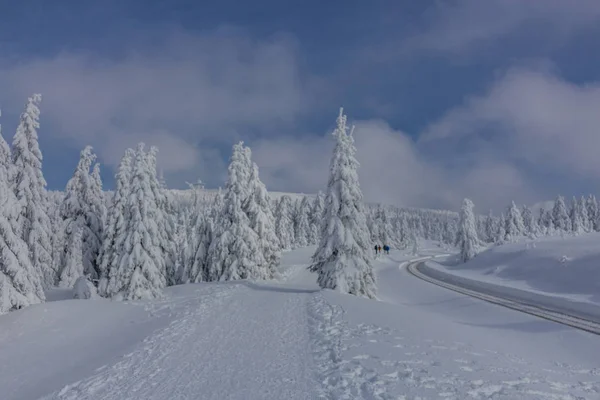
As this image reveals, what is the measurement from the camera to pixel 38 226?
30.7 metres

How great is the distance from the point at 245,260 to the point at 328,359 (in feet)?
83.2

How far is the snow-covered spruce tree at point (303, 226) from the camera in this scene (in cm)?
10289

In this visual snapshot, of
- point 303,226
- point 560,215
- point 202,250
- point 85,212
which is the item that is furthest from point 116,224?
point 560,215

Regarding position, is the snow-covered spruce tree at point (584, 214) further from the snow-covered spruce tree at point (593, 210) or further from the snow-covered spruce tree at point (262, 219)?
the snow-covered spruce tree at point (262, 219)

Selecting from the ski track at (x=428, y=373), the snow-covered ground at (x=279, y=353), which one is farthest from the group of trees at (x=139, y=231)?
the ski track at (x=428, y=373)

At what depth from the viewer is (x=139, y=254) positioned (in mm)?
25578

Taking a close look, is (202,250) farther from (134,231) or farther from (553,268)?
(553,268)

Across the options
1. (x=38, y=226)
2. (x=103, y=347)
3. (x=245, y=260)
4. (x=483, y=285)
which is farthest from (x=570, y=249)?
(x=38, y=226)

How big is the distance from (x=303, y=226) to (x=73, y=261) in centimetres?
7214

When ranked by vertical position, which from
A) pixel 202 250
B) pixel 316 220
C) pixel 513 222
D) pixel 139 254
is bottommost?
pixel 202 250

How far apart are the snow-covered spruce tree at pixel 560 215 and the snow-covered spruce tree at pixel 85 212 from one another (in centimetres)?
11341

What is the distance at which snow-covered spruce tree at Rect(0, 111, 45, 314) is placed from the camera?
19.3 metres

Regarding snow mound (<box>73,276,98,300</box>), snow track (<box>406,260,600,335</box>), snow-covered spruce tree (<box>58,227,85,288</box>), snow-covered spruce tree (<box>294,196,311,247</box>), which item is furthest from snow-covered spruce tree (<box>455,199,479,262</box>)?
snow mound (<box>73,276,98,300</box>)

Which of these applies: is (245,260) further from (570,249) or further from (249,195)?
(570,249)
